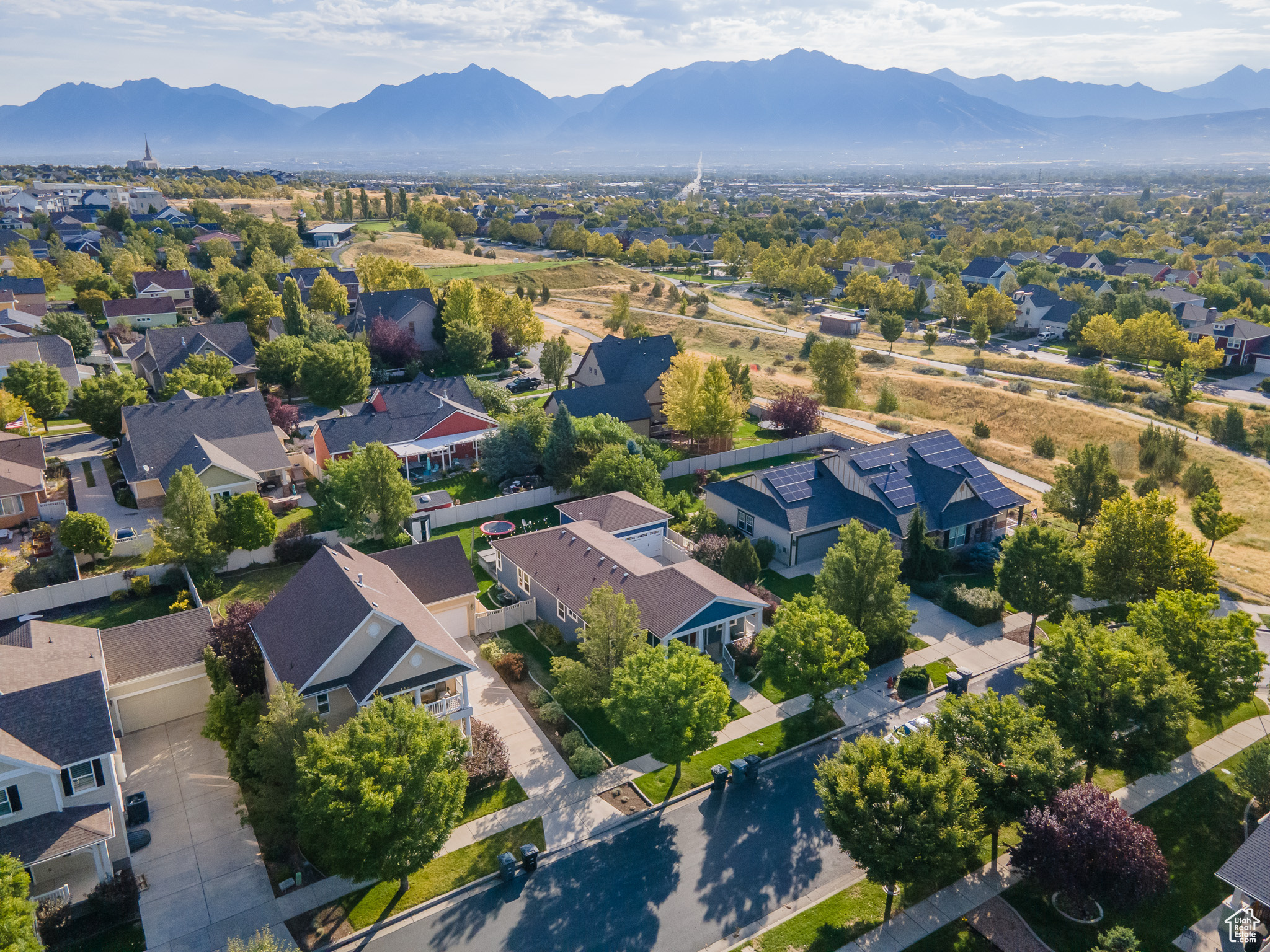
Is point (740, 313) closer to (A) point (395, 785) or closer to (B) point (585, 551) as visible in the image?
(B) point (585, 551)

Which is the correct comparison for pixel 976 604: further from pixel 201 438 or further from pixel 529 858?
pixel 201 438

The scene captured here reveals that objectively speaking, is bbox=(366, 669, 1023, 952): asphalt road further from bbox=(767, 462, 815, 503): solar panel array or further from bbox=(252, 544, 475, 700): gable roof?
bbox=(767, 462, 815, 503): solar panel array

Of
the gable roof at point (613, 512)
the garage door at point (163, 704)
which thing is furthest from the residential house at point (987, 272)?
the garage door at point (163, 704)

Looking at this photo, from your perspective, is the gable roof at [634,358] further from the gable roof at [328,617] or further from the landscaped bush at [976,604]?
the gable roof at [328,617]

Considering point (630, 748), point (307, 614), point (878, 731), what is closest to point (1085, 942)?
point (878, 731)

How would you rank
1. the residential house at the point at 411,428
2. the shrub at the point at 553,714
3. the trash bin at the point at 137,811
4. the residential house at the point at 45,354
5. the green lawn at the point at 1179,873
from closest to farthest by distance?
the green lawn at the point at 1179,873 → the trash bin at the point at 137,811 → the shrub at the point at 553,714 → the residential house at the point at 411,428 → the residential house at the point at 45,354

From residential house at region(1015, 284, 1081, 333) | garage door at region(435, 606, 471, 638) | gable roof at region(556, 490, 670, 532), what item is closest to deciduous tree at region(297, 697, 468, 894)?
garage door at region(435, 606, 471, 638)
